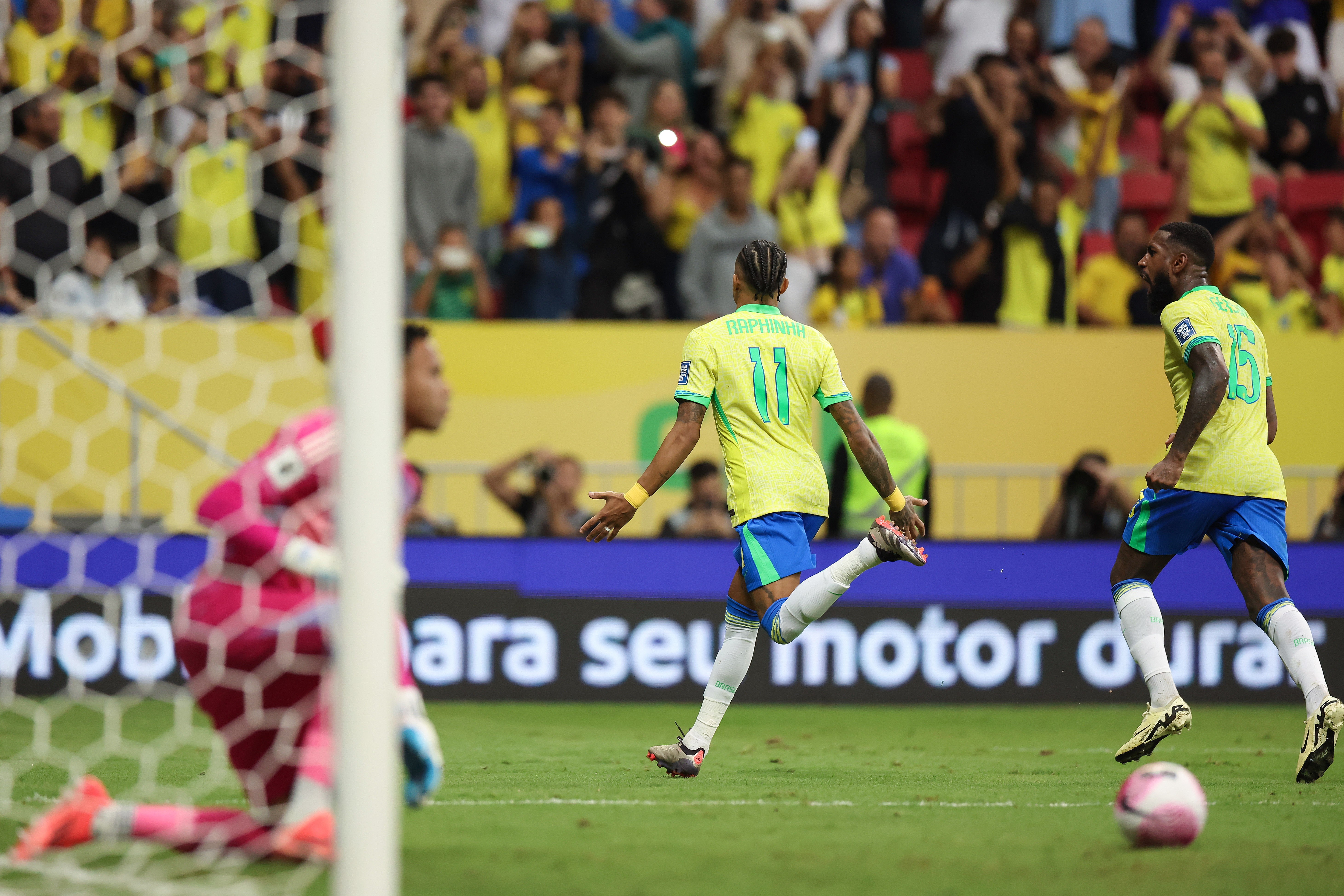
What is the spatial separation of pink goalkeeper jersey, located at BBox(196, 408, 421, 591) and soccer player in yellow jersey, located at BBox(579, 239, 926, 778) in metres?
1.74

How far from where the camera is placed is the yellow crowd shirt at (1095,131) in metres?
11.6

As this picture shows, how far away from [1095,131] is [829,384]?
6.72 meters

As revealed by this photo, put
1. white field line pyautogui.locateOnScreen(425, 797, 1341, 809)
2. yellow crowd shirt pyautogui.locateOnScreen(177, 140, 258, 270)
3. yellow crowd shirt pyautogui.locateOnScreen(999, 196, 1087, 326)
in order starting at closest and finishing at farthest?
1. white field line pyautogui.locateOnScreen(425, 797, 1341, 809)
2. yellow crowd shirt pyautogui.locateOnScreen(177, 140, 258, 270)
3. yellow crowd shirt pyautogui.locateOnScreen(999, 196, 1087, 326)

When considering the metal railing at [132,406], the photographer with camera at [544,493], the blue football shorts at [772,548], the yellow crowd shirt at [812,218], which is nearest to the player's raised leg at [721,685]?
the blue football shorts at [772,548]

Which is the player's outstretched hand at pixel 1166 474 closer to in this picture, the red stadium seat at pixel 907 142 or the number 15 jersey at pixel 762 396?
the number 15 jersey at pixel 762 396

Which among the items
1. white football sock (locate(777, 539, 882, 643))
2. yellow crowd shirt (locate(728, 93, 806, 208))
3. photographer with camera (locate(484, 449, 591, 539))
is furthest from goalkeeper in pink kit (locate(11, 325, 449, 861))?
yellow crowd shirt (locate(728, 93, 806, 208))

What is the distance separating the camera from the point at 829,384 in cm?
591

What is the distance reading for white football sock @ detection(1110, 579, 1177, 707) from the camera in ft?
19.1

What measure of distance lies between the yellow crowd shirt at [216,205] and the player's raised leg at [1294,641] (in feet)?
16.1

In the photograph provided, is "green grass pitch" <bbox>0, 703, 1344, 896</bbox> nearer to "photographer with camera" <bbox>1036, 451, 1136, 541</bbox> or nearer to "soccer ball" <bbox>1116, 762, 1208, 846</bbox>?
"soccer ball" <bbox>1116, 762, 1208, 846</bbox>

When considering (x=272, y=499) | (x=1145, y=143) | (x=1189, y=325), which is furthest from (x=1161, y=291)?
(x=1145, y=143)

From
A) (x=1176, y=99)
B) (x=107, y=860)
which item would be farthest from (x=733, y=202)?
(x=107, y=860)

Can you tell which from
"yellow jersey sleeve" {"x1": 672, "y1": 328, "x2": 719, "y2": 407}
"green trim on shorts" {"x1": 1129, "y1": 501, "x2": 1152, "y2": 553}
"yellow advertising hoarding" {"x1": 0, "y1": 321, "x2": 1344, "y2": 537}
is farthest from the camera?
"yellow advertising hoarding" {"x1": 0, "y1": 321, "x2": 1344, "y2": 537}

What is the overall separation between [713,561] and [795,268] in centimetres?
257
